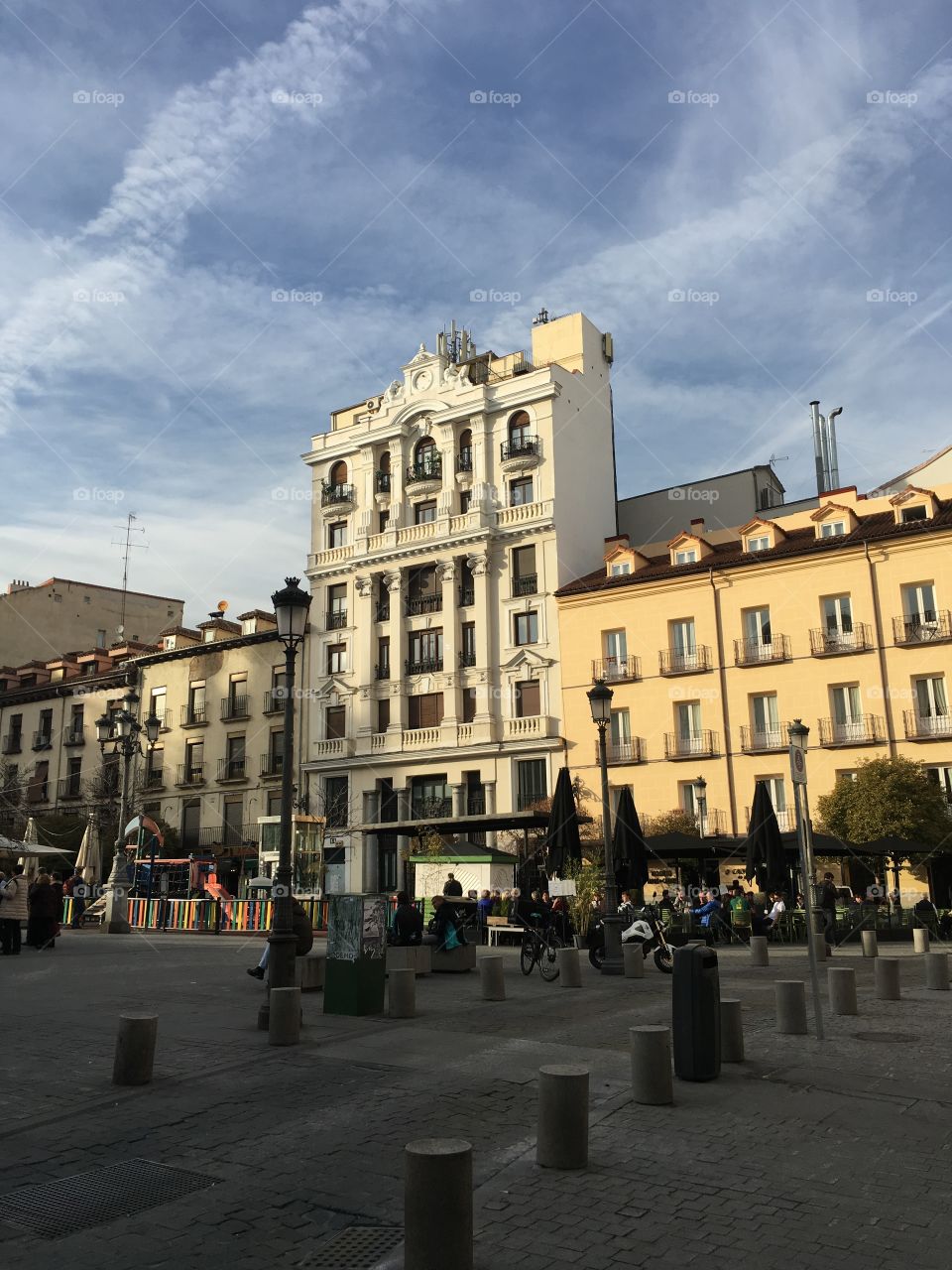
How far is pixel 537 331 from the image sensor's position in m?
50.4

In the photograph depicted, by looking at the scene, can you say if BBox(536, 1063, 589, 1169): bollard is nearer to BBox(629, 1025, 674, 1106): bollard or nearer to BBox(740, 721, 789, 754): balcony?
BBox(629, 1025, 674, 1106): bollard

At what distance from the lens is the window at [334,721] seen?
1876 inches

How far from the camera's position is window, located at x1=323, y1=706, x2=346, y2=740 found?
47.7 meters

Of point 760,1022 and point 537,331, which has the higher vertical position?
point 537,331

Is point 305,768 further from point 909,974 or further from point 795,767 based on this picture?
point 795,767

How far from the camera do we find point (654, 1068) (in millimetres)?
7906

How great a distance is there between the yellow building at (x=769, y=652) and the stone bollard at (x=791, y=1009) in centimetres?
2547

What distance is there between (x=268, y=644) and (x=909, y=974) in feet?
123

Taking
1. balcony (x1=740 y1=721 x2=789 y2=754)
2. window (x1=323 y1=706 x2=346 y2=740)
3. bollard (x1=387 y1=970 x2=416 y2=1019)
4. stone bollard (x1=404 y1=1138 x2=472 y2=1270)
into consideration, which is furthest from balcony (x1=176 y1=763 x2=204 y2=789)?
stone bollard (x1=404 y1=1138 x2=472 y2=1270)

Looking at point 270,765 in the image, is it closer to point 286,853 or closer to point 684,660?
point 684,660

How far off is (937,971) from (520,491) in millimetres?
32640

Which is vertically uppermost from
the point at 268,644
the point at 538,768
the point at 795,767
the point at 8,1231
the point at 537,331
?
the point at 537,331

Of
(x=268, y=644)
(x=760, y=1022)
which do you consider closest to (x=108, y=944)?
(x=760, y=1022)

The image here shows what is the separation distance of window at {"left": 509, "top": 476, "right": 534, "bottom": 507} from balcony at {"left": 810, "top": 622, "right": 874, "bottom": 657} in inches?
545
